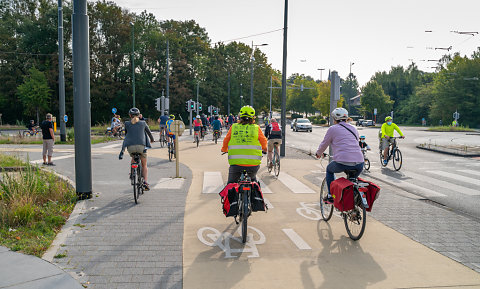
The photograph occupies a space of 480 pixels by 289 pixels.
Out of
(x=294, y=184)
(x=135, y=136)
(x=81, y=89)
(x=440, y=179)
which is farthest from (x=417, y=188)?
(x=81, y=89)

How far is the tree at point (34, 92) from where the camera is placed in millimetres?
49625

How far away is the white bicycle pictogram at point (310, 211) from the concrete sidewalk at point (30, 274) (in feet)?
13.2

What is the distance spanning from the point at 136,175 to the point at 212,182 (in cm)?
279

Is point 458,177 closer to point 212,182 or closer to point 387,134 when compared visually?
point 387,134

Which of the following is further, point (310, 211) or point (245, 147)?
point (310, 211)

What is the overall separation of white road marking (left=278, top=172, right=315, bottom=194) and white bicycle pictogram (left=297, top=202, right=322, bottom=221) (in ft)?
4.06

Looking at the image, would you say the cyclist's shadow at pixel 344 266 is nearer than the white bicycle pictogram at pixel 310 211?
Yes

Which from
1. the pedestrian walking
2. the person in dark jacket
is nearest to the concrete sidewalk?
the person in dark jacket

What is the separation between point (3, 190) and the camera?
6902 millimetres

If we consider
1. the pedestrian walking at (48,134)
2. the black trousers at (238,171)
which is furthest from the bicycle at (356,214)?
the pedestrian walking at (48,134)

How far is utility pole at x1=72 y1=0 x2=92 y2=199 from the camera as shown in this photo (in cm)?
755

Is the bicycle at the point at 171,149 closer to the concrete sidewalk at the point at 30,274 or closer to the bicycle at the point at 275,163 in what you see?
the bicycle at the point at 275,163

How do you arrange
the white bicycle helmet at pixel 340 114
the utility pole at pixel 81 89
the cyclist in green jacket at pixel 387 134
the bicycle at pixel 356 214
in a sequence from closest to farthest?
the bicycle at pixel 356 214, the white bicycle helmet at pixel 340 114, the utility pole at pixel 81 89, the cyclist in green jacket at pixel 387 134

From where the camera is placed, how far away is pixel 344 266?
4.67 metres
